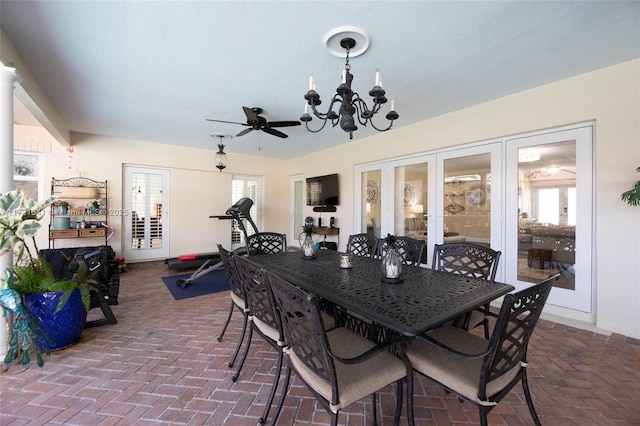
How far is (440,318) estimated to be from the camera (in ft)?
4.06

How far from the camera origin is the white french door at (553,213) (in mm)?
2756

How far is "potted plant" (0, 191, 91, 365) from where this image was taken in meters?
1.91

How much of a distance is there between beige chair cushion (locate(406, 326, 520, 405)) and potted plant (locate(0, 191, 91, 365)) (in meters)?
2.64

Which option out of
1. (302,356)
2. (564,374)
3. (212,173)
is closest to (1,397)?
(302,356)

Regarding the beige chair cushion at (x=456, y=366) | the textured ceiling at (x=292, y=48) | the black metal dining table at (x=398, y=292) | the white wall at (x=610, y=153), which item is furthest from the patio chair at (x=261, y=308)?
the white wall at (x=610, y=153)

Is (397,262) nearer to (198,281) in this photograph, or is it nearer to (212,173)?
(198,281)

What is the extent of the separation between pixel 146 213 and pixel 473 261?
19.9ft

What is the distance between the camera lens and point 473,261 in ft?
7.47

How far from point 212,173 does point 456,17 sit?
572 centimetres

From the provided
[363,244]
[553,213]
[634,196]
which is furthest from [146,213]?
[634,196]

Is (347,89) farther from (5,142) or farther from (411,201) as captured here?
(411,201)

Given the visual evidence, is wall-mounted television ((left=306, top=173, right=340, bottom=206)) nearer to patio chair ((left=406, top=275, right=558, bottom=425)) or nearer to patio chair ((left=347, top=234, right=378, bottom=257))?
patio chair ((left=347, top=234, right=378, bottom=257))

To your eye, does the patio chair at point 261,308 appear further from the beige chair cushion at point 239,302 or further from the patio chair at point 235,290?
the beige chair cushion at point 239,302

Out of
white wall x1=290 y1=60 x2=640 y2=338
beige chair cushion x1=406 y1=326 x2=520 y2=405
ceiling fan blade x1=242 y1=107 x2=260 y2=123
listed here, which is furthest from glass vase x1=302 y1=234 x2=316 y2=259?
white wall x1=290 y1=60 x2=640 y2=338
